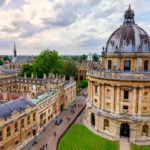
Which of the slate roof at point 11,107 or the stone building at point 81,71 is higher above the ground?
the stone building at point 81,71

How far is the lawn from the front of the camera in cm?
2914

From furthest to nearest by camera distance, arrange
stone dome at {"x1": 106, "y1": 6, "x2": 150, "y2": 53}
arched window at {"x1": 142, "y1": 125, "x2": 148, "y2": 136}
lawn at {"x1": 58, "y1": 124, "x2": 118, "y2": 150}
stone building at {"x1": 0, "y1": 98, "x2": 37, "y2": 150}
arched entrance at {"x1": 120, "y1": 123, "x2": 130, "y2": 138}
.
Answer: stone dome at {"x1": 106, "y1": 6, "x2": 150, "y2": 53} < arched entrance at {"x1": 120, "y1": 123, "x2": 130, "y2": 138} < arched window at {"x1": 142, "y1": 125, "x2": 148, "y2": 136} < lawn at {"x1": 58, "y1": 124, "x2": 118, "y2": 150} < stone building at {"x1": 0, "y1": 98, "x2": 37, "y2": 150}

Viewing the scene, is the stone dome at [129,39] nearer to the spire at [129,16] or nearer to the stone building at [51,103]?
the spire at [129,16]

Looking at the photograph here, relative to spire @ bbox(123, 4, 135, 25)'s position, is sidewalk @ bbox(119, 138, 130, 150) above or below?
below

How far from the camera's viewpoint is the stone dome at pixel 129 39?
33.2 metres

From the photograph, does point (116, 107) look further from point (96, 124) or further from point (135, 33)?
point (135, 33)

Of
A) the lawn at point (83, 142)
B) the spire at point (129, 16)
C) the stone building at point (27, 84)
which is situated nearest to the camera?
the lawn at point (83, 142)

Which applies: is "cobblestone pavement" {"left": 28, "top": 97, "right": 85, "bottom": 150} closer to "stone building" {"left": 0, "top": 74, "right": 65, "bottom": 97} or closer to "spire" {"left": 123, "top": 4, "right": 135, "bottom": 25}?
"stone building" {"left": 0, "top": 74, "right": 65, "bottom": 97}

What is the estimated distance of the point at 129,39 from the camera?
110 feet

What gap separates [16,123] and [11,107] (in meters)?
3.29

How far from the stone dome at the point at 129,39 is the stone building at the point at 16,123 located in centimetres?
2434

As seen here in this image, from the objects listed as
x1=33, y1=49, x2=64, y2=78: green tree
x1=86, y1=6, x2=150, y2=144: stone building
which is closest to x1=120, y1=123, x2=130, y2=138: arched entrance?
x1=86, y1=6, x2=150, y2=144: stone building

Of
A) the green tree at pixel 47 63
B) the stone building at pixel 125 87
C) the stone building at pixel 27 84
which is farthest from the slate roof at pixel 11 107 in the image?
the green tree at pixel 47 63

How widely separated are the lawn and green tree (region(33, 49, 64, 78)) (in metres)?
37.6
